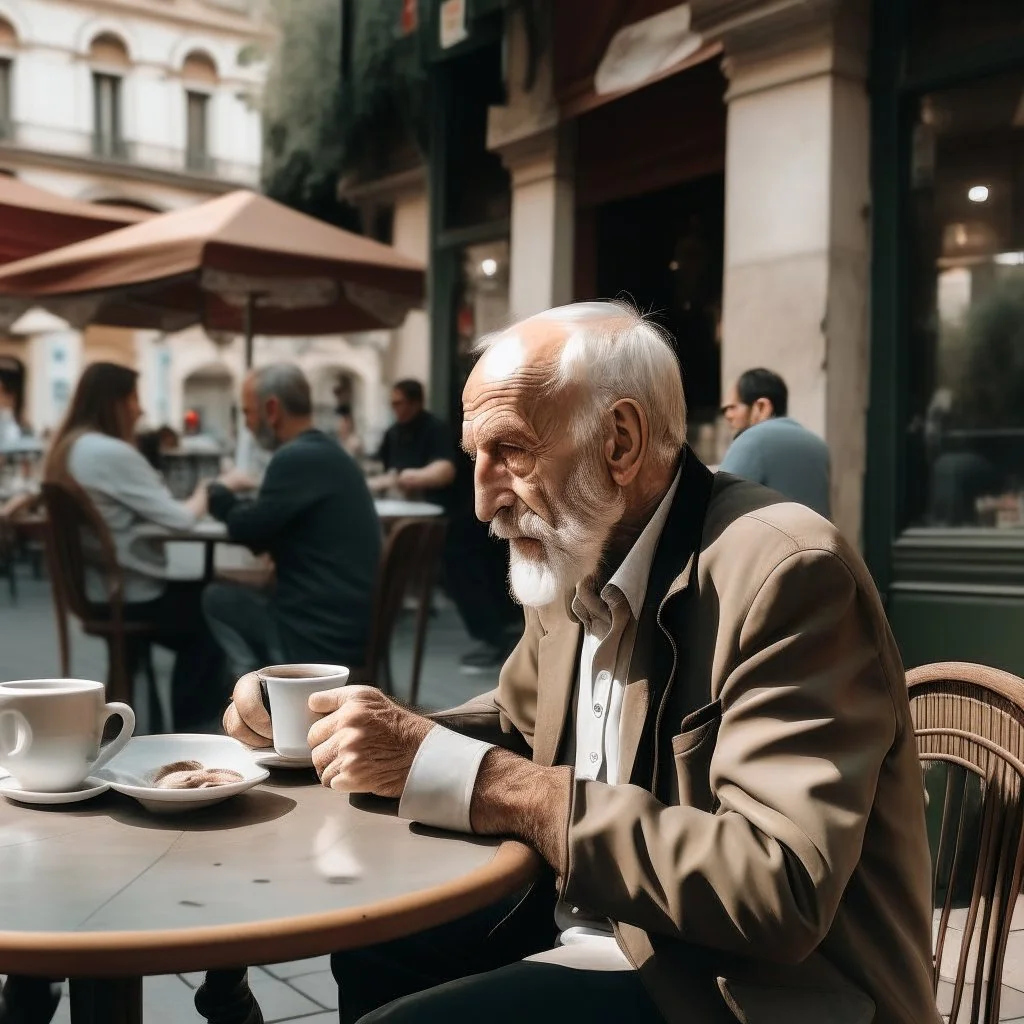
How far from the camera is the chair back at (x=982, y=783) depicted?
171 cm

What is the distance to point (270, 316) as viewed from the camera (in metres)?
9.12

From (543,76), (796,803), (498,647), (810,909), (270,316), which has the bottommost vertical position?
(498,647)

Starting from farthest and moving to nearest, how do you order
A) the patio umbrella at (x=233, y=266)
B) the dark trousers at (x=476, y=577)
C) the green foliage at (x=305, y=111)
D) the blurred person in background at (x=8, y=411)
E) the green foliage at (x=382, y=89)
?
the blurred person in background at (x=8, y=411) < the green foliage at (x=305, y=111) < the green foliage at (x=382, y=89) < the dark trousers at (x=476, y=577) < the patio umbrella at (x=233, y=266)

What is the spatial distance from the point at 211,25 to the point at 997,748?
13.0 metres

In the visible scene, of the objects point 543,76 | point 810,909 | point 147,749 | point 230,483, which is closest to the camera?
point 810,909

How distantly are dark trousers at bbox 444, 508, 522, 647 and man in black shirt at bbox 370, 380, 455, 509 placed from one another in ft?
0.82

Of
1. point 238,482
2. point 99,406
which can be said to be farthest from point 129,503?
point 238,482

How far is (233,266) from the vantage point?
21.4ft

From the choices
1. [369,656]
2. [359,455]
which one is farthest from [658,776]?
[359,455]

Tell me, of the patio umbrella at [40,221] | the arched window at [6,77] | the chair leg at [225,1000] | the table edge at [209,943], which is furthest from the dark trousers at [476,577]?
the arched window at [6,77]

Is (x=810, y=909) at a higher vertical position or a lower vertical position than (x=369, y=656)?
higher

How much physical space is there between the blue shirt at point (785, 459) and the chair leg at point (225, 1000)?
3140mm

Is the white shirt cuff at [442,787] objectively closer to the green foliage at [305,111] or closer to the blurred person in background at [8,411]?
the green foliage at [305,111]

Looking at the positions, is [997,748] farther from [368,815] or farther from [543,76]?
[543,76]
